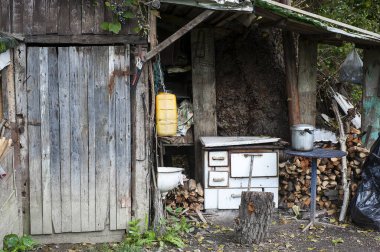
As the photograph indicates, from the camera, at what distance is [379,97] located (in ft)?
26.1

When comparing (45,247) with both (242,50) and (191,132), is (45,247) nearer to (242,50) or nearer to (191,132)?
(191,132)

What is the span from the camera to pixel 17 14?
612cm

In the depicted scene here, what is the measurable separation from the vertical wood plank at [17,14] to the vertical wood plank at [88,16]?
730 millimetres

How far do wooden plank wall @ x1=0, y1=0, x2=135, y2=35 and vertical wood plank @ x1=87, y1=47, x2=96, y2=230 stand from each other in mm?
339

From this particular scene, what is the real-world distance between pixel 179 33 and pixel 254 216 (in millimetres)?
2489

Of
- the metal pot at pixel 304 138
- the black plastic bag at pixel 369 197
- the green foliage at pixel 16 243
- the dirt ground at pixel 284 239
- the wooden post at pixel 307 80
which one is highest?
the wooden post at pixel 307 80

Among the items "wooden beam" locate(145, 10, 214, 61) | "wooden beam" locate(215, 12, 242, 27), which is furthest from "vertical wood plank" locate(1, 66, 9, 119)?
"wooden beam" locate(215, 12, 242, 27)

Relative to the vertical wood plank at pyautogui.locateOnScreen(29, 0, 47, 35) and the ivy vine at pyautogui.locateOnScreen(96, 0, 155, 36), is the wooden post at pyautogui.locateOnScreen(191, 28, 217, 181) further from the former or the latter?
the vertical wood plank at pyautogui.locateOnScreen(29, 0, 47, 35)

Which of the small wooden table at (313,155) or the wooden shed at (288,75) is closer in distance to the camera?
the small wooden table at (313,155)

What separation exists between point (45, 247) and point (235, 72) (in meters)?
3.92

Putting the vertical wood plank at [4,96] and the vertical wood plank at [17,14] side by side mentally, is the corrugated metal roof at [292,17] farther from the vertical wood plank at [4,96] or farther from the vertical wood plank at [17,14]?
the vertical wood plank at [4,96]

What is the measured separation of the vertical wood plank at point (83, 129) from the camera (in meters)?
6.31

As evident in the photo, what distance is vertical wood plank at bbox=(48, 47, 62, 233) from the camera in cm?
628

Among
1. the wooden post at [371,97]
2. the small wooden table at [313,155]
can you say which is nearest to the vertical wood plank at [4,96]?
the small wooden table at [313,155]
